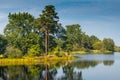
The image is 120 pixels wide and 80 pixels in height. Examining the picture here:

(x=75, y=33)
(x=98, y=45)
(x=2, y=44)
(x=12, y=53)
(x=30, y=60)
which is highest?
(x=75, y=33)

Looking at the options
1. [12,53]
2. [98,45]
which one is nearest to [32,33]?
[12,53]

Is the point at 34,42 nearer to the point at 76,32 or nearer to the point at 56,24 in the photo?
the point at 56,24

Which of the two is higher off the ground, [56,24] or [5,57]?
[56,24]

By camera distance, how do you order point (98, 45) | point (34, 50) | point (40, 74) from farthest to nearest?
point (98, 45) → point (34, 50) → point (40, 74)

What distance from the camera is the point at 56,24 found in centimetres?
9812

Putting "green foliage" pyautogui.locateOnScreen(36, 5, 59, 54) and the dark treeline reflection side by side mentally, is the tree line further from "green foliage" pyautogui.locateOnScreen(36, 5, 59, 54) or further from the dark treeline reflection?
the dark treeline reflection

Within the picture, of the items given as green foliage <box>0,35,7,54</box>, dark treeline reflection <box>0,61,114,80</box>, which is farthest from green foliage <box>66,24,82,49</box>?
dark treeline reflection <box>0,61,114,80</box>

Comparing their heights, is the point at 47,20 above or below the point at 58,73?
above

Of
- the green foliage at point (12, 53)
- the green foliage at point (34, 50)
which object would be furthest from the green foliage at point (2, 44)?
the green foliage at point (34, 50)

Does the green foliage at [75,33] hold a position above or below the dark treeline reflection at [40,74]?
above

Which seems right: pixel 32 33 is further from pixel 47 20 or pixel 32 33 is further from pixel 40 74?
pixel 40 74

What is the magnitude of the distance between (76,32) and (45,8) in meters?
84.1

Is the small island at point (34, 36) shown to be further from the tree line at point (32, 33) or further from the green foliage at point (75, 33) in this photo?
the green foliage at point (75, 33)

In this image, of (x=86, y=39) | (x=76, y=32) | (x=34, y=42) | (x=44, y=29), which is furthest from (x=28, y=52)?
(x=86, y=39)
